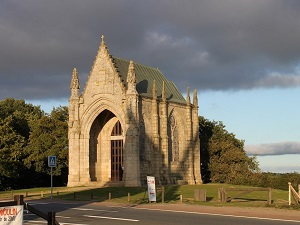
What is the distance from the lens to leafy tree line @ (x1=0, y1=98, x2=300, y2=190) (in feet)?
186

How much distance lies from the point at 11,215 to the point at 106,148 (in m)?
44.1

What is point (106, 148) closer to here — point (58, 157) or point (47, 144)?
point (58, 157)

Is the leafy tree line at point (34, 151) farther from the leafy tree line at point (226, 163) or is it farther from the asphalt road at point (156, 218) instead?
the asphalt road at point (156, 218)

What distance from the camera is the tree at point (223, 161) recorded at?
6109cm

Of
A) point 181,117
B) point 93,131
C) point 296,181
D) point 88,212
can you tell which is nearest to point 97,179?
point 93,131

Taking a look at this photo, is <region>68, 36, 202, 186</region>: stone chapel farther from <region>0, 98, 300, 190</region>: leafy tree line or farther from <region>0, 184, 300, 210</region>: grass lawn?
<region>0, 184, 300, 210</region>: grass lawn

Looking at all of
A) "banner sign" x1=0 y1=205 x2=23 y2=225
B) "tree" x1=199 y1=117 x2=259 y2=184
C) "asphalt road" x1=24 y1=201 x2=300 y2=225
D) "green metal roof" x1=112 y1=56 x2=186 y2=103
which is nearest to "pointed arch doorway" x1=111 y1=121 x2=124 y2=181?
"green metal roof" x1=112 y1=56 x2=186 y2=103

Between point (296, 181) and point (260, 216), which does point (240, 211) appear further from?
point (296, 181)

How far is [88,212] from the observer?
23.5m

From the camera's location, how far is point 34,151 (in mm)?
60281

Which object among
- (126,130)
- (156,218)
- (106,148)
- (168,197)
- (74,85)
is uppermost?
(74,85)

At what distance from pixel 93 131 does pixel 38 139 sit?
994cm

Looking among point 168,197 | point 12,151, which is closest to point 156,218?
point 168,197

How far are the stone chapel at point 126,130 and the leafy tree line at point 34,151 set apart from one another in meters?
7.88
